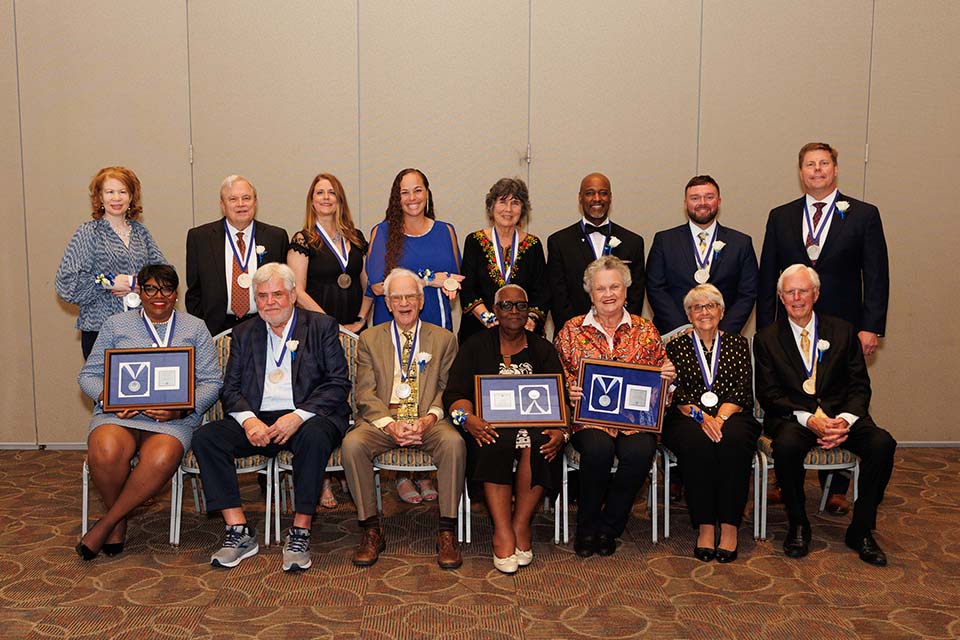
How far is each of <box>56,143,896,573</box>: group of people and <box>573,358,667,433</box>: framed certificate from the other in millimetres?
66

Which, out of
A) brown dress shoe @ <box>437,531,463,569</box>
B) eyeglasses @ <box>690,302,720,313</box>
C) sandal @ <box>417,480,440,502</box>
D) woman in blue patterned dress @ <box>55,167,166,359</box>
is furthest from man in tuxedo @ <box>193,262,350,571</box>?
eyeglasses @ <box>690,302,720,313</box>

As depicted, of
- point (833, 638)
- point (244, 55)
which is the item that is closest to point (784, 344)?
point (833, 638)

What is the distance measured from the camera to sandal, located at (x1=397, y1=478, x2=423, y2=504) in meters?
5.38

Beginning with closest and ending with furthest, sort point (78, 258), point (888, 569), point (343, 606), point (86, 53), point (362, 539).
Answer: point (343, 606)
point (888, 569)
point (362, 539)
point (78, 258)
point (86, 53)

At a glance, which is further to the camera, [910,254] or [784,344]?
[910,254]

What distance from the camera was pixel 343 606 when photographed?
385cm

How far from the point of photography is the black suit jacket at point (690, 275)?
17.2 ft

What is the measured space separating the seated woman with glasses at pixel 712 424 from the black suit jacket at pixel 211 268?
2549 millimetres

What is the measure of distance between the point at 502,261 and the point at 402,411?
3.98 ft

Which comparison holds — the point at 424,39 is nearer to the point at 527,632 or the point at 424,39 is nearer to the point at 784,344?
the point at 784,344

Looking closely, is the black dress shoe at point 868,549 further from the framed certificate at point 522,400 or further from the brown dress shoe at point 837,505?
the framed certificate at point 522,400

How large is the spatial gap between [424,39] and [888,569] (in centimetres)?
499

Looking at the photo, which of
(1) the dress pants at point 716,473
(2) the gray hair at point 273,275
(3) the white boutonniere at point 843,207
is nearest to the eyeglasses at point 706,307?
(1) the dress pants at point 716,473

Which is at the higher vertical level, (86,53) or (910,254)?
(86,53)
